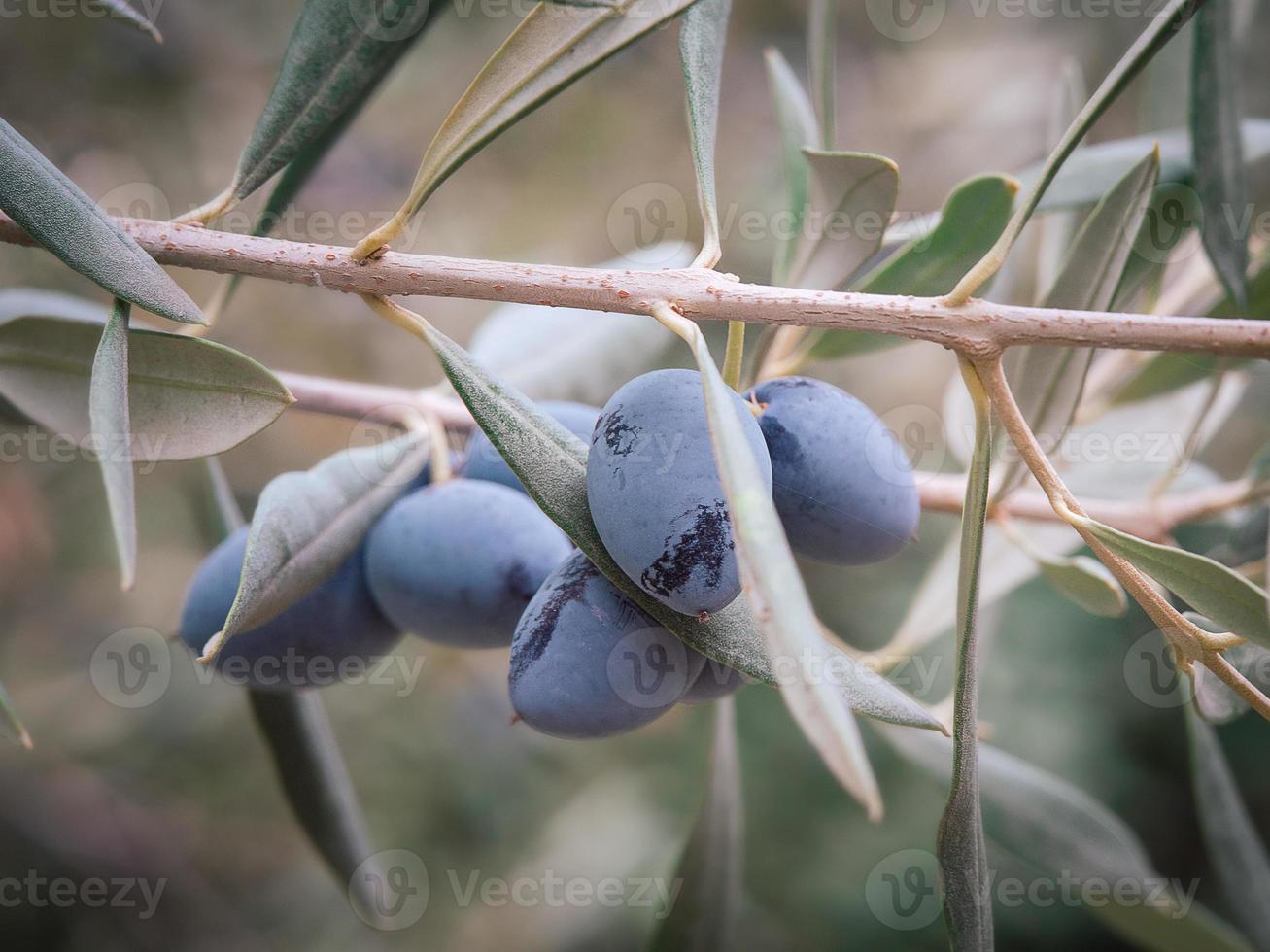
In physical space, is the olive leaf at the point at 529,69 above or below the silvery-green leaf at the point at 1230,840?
above

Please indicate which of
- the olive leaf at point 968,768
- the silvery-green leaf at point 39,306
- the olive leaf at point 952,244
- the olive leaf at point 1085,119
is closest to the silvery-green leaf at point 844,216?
the olive leaf at point 952,244

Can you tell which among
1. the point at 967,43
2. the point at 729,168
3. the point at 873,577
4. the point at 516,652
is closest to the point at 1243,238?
the point at 516,652

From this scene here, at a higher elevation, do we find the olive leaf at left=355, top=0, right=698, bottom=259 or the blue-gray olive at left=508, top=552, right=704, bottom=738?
the olive leaf at left=355, top=0, right=698, bottom=259

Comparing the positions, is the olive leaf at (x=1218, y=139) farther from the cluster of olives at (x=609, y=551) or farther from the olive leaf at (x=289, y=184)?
the olive leaf at (x=289, y=184)

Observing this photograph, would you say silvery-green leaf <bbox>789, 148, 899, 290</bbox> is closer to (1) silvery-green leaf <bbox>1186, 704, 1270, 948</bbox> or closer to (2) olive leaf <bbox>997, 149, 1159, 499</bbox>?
(2) olive leaf <bbox>997, 149, 1159, 499</bbox>

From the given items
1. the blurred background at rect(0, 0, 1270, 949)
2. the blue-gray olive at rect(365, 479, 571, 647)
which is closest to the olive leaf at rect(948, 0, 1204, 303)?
the blue-gray olive at rect(365, 479, 571, 647)
